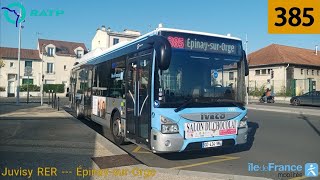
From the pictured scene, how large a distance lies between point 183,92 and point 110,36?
59222 mm

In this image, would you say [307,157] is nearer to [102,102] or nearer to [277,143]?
[277,143]

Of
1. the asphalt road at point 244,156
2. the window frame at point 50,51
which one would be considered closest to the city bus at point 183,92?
the asphalt road at point 244,156

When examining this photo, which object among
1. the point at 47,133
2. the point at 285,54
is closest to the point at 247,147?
the point at 47,133

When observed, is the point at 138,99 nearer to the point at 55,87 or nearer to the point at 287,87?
the point at 287,87

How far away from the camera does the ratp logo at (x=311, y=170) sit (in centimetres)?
698

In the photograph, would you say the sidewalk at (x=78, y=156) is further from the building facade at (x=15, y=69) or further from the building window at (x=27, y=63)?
the building window at (x=27, y=63)

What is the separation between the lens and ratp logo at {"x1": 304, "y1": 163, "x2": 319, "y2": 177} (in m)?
6.98

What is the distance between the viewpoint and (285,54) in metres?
50.0

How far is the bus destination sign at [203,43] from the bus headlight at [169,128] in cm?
175

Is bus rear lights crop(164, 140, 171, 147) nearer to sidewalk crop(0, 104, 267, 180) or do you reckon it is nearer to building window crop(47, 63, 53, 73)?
sidewalk crop(0, 104, 267, 180)

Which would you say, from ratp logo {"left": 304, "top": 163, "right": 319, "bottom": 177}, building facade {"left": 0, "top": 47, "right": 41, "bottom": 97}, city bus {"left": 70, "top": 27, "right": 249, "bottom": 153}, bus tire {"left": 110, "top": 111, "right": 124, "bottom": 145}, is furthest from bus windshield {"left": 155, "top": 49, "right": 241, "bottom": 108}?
building facade {"left": 0, "top": 47, "right": 41, "bottom": 97}

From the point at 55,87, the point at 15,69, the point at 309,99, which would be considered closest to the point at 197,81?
the point at 309,99

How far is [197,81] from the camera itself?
7395 millimetres

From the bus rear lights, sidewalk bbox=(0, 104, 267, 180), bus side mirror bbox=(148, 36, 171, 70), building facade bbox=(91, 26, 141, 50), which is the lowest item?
sidewalk bbox=(0, 104, 267, 180)
